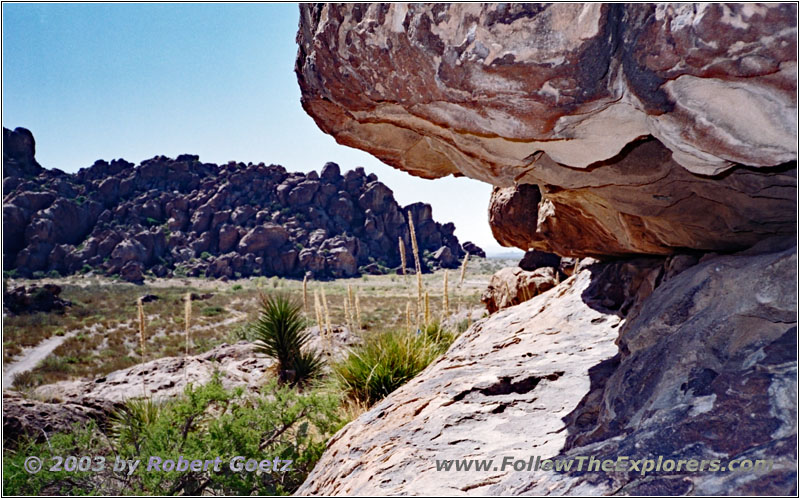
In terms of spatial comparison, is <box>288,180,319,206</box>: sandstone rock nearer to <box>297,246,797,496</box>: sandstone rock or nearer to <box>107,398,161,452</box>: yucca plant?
<box>107,398,161,452</box>: yucca plant

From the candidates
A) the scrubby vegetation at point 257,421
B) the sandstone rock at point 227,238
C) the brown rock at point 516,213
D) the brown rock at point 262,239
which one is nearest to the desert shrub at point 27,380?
the scrubby vegetation at point 257,421

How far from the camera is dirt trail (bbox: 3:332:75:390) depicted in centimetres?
1387

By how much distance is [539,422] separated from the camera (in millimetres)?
2854

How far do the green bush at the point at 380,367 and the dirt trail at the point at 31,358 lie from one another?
1224 centimetres

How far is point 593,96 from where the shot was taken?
6.53ft

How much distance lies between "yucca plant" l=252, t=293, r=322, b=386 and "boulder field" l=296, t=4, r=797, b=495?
4.52m

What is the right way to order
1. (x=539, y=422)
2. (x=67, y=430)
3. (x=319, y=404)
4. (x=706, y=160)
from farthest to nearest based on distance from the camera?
(x=67, y=430) < (x=319, y=404) < (x=539, y=422) < (x=706, y=160)

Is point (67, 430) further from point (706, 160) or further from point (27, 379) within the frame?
point (27, 379)

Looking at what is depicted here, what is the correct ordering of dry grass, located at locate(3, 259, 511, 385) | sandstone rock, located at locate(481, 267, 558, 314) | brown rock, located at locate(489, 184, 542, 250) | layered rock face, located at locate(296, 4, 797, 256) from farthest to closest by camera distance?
1. dry grass, located at locate(3, 259, 511, 385)
2. sandstone rock, located at locate(481, 267, 558, 314)
3. brown rock, located at locate(489, 184, 542, 250)
4. layered rock face, located at locate(296, 4, 797, 256)

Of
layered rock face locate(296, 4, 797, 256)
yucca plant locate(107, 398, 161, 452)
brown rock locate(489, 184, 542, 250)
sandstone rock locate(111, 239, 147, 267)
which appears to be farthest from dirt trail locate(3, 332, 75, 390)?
sandstone rock locate(111, 239, 147, 267)

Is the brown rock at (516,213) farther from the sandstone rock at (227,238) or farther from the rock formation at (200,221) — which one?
the sandstone rock at (227,238)

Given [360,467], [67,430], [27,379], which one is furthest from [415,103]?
[27,379]

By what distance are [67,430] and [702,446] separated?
6.07m

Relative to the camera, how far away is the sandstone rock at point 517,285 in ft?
23.8
